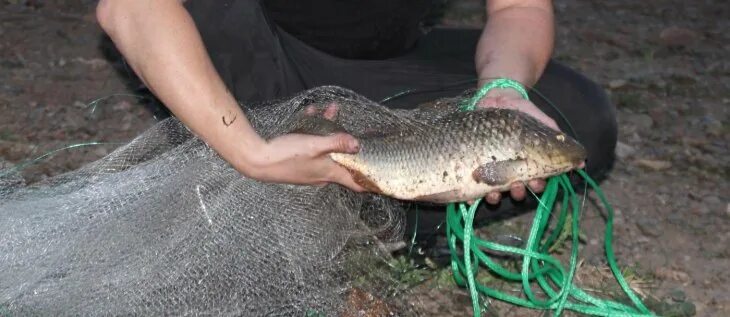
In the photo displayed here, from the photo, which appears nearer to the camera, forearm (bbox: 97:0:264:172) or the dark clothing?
forearm (bbox: 97:0:264:172)

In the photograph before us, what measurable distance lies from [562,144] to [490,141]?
17 cm

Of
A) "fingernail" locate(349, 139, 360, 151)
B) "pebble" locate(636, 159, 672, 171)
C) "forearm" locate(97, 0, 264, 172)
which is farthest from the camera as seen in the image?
"pebble" locate(636, 159, 672, 171)

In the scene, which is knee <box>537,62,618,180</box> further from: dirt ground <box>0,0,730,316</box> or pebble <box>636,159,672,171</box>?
pebble <box>636,159,672,171</box>

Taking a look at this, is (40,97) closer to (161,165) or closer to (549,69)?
(161,165)

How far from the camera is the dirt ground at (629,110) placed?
304 cm

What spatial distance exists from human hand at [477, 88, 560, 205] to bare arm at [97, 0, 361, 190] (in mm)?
429

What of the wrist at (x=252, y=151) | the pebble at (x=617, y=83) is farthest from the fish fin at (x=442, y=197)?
the pebble at (x=617, y=83)

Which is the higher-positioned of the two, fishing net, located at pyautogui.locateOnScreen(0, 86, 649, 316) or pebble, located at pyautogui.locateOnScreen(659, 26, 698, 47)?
fishing net, located at pyautogui.locateOnScreen(0, 86, 649, 316)

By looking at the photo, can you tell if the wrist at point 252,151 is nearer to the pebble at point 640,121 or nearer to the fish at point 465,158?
the fish at point 465,158

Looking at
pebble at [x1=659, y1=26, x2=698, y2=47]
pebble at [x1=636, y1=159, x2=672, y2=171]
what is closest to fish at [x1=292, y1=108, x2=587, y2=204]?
pebble at [x1=636, y1=159, x2=672, y2=171]

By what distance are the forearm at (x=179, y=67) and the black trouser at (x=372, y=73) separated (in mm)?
335

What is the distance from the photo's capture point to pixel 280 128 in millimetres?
2451

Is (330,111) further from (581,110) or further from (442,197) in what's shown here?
(581,110)

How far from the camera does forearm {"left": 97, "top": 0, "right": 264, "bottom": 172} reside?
2111 millimetres
